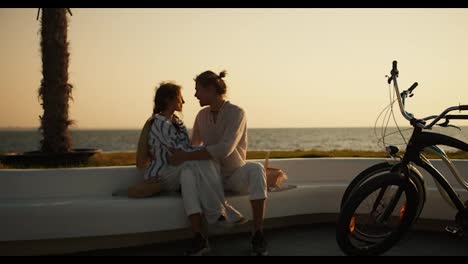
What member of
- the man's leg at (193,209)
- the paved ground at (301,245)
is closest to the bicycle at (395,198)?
the paved ground at (301,245)

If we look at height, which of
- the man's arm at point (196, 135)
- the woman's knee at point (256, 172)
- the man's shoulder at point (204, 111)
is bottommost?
the woman's knee at point (256, 172)

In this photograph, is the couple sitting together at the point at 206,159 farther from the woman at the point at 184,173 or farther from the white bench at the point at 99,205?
the white bench at the point at 99,205

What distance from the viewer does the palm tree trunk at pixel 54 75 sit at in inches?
301

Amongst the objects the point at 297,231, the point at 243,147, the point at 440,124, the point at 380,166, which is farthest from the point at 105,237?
the point at 440,124

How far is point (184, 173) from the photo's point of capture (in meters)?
3.81

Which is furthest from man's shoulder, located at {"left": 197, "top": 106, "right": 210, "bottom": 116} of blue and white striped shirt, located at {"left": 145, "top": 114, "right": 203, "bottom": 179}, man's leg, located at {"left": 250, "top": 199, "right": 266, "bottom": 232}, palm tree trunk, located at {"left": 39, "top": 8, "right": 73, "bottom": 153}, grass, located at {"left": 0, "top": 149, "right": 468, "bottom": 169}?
palm tree trunk, located at {"left": 39, "top": 8, "right": 73, "bottom": 153}

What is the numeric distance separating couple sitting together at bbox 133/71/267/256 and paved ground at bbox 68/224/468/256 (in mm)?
264

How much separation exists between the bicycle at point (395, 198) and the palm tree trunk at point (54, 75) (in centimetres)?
525

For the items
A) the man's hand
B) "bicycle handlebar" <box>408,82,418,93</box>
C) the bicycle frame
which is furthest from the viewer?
the man's hand

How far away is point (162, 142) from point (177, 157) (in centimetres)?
16

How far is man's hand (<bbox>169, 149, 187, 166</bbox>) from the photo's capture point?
391 centimetres

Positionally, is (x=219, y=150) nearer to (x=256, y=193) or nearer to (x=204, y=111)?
(x=256, y=193)

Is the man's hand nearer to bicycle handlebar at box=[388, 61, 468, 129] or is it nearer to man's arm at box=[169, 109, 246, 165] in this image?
man's arm at box=[169, 109, 246, 165]

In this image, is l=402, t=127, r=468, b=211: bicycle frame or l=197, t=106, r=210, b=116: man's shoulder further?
l=197, t=106, r=210, b=116: man's shoulder
